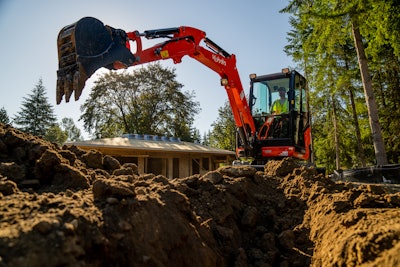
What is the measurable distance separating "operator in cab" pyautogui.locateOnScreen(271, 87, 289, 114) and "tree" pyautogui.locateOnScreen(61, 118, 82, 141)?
7199 centimetres

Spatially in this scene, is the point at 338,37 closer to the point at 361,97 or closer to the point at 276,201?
the point at 276,201

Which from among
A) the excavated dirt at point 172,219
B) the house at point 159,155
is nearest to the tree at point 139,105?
the house at point 159,155

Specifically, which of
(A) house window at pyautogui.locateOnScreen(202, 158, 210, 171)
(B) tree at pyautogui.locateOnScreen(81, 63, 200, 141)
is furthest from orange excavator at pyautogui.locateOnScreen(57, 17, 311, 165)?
(B) tree at pyautogui.locateOnScreen(81, 63, 200, 141)

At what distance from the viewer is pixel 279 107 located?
7863 millimetres

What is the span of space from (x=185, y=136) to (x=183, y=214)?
86.5ft

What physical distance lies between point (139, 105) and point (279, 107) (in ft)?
72.3

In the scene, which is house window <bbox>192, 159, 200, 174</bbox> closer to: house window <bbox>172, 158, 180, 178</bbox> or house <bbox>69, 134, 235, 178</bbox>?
house <bbox>69, 134, 235, 178</bbox>

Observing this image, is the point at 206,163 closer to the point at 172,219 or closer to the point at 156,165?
the point at 156,165

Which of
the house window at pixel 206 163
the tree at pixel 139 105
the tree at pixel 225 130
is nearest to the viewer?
the house window at pixel 206 163

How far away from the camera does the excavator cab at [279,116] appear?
7.59 m

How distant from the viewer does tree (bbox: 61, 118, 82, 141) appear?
73.8 meters

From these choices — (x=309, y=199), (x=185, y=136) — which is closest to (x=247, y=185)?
(x=309, y=199)

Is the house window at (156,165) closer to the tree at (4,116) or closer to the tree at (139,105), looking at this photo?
the tree at (139,105)

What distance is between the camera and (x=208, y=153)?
56.4ft
